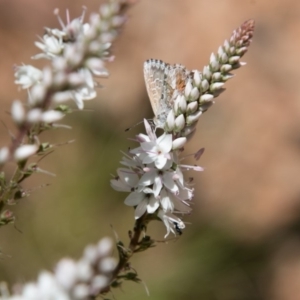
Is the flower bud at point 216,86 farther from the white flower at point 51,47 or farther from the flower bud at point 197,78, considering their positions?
the white flower at point 51,47

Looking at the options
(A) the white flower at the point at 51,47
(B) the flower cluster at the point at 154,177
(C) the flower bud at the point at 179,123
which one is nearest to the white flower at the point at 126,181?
(B) the flower cluster at the point at 154,177

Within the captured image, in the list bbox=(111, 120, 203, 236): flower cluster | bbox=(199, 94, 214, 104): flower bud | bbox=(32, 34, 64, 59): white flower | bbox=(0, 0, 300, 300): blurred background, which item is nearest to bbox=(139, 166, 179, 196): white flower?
bbox=(111, 120, 203, 236): flower cluster

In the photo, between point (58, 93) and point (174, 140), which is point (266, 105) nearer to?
point (174, 140)

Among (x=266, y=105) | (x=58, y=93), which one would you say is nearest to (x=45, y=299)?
(x=58, y=93)

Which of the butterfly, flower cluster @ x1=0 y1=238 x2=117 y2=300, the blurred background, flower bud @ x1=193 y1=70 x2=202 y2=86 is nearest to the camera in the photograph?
flower cluster @ x1=0 y1=238 x2=117 y2=300

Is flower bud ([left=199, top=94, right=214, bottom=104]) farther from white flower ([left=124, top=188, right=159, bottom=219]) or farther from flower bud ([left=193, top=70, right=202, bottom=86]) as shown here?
white flower ([left=124, top=188, right=159, bottom=219])

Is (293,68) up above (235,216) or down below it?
above

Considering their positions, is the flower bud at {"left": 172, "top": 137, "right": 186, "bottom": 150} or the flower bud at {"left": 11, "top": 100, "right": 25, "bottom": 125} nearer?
the flower bud at {"left": 11, "top": 100, "right": 25, "bottom": 125}
